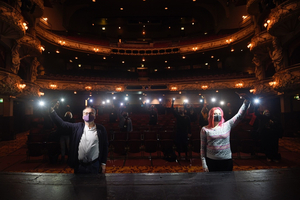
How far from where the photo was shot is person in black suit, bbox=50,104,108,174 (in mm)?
1943

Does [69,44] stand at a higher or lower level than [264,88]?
higher

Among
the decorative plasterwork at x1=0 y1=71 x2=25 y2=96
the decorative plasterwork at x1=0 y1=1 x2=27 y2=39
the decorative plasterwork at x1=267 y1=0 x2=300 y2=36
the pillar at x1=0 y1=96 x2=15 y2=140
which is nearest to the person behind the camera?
the decorative plasterwork at x1=267 y1=0 x2=300 y2=36

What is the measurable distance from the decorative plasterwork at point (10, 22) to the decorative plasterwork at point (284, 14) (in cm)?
1235

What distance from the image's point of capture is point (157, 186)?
1520 mm

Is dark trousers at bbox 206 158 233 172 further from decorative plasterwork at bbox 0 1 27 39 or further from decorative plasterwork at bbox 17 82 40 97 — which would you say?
decorative plasterwork at bbox 17 82 40 97

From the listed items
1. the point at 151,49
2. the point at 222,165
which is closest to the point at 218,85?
the point at 151,49

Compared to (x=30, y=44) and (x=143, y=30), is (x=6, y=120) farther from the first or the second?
(x=143, y=30)

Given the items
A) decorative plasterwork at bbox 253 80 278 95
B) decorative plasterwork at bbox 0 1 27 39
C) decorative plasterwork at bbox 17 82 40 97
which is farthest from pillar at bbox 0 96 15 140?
decorative plasterwork at bbox 253 80 278 95

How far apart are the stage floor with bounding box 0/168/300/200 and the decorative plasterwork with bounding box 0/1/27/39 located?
322 inches

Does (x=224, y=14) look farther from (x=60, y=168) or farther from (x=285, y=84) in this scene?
(x=60, y=168)

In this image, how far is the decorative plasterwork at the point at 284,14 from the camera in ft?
20.6

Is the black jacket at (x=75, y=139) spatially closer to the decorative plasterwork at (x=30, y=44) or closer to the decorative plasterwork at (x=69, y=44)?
the decorative plasterwork at (x=30, y=44)

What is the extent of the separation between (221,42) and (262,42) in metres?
6.87

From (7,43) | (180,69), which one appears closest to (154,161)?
(7,43)
